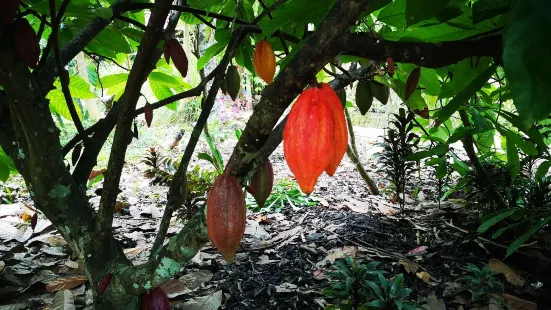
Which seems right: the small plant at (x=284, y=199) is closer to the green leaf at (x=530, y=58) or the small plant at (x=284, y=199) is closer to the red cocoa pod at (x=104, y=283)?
the red cocoa pod at (x=104, y=283)

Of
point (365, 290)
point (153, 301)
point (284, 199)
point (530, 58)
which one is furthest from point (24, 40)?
point (284, 199)

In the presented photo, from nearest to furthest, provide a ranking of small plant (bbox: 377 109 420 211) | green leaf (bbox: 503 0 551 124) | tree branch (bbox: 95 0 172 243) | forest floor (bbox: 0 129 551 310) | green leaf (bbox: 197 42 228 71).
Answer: green leaf (bbox: 503 0 551 124) < tree branch (bbox: 95 0 172 243) < green leaf (bbox: 197 42 228 71) < forest floor (bbox: 0 129 551 310) < small plant (bbox: 377 109 420 211)

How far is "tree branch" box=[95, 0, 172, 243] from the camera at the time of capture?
712mm

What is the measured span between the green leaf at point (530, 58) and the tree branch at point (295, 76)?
167 mm

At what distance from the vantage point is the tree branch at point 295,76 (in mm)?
479

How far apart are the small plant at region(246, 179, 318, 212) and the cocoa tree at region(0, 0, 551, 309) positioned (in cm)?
172

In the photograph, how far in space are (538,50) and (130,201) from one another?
124 inches

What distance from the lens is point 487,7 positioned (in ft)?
1.67

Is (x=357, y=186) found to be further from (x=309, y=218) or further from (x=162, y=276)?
(x=162, y=276)

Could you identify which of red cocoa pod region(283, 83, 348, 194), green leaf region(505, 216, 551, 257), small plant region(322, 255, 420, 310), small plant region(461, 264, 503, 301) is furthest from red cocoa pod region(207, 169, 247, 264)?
small plant region(461, 264, 503, 301)

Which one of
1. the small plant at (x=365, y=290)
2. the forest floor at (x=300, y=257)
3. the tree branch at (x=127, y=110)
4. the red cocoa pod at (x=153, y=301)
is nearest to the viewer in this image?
the tree branch at (x=127, y=110)

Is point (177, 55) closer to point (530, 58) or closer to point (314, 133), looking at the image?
point (314, 133)

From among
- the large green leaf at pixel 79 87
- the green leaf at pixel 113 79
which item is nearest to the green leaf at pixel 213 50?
the green leaf at pixel 113 79

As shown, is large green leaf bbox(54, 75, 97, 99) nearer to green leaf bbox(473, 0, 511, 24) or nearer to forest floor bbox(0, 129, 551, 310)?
forest floor bbox(0, 129, 551, 310)
